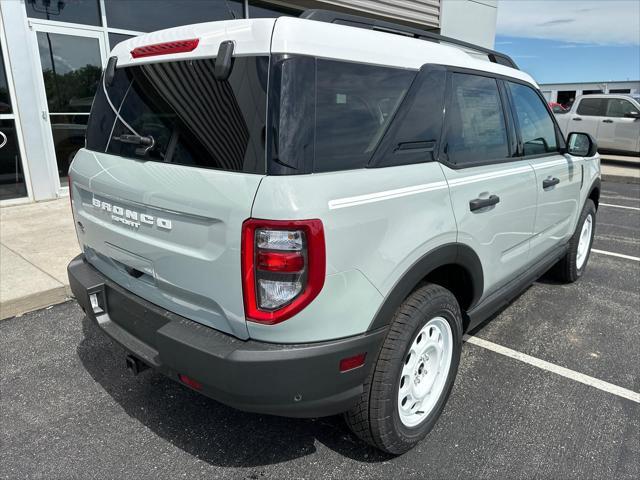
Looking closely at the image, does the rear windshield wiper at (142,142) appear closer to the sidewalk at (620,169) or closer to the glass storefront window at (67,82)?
the glass storefront window at (67,82)

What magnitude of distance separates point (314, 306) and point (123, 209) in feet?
3.46

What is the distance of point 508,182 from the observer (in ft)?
9.54

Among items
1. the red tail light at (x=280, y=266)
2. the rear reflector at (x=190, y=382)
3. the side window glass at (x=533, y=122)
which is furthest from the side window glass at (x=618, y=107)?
the rear reflector at (x=190, y=382)

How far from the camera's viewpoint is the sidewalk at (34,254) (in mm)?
3961

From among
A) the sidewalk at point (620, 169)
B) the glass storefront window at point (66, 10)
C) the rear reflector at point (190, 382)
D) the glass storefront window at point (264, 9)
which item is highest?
the glass storefront window at point (264, 9)

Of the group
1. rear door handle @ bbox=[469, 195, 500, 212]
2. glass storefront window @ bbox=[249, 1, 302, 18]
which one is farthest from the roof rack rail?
glass storefront window @ bbox=[249, 1, 302, 18]

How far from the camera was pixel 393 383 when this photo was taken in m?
2.15

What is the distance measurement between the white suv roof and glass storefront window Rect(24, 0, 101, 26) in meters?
5.46

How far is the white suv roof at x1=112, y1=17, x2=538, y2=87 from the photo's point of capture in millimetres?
1829

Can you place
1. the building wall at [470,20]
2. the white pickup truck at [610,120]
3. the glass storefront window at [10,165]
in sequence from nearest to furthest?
the glass storefront window at [10,165], the building wall at [470,20], the white pickup truck at [610,120]

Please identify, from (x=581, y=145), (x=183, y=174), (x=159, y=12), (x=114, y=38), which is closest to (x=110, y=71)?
(x=183, y=174)

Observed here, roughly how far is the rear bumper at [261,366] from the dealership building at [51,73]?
5.91 m

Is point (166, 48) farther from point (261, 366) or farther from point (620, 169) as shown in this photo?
point (620, 169)

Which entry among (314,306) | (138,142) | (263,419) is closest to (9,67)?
(138,142)
